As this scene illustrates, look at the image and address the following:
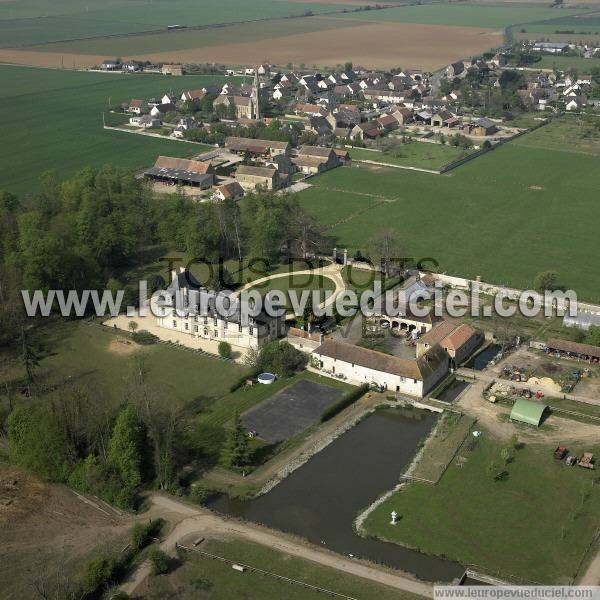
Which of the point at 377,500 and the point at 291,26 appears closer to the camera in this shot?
the point at 377,500

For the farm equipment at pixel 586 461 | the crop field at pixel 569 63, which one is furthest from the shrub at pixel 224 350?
the crop field at pixel 569 63

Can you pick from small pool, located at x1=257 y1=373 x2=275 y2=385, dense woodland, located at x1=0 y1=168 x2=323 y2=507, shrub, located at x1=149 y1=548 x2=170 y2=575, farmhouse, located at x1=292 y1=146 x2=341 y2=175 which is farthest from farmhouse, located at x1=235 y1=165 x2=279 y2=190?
shrub, located at x1=149 y1=548 x2=170 y2=575

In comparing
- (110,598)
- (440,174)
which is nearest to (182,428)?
(110,598)

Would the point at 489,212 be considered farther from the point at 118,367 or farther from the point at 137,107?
the point at 137,107

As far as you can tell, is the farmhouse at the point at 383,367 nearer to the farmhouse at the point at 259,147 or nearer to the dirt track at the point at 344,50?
the farmhouse at the point at 259,147

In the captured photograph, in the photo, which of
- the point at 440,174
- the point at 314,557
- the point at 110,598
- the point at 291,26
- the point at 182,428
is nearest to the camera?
the point at 110,598

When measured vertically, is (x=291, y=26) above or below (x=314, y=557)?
above

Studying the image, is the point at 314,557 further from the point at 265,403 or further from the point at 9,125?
the point at 9,125
